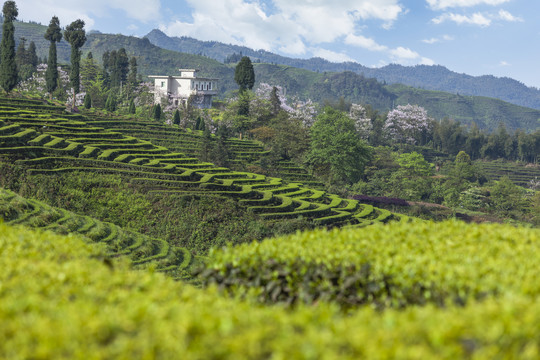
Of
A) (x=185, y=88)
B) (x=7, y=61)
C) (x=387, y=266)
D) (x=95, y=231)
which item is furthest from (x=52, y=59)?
(x=387, y=266)

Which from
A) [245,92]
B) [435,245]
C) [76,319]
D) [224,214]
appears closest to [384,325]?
[76,319]

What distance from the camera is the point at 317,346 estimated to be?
15.5ft

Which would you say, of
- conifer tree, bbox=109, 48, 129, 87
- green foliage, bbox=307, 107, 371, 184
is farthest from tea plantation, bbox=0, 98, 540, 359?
conifer tree, bbox=109, 48, 129, 87

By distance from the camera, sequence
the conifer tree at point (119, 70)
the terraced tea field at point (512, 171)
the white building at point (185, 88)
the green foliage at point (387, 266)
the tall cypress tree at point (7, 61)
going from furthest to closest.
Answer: the terraced tea field at point (512, 171), the white building at point (185, 88), the conifer tree at point (119, 70), the tall cypress tree at point (7, 61), the green foliage at point (387, 266)

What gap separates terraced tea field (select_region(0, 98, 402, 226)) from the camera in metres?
33.2

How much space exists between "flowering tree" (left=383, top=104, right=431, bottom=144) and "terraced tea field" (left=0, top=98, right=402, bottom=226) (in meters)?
74.2

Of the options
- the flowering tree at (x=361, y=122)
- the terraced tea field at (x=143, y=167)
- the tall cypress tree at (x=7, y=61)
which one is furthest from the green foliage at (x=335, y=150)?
the flowering tree at (x=361, y=122)

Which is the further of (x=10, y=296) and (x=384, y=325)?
(x=10, y=296)

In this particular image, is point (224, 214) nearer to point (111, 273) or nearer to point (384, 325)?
point (111, 273)

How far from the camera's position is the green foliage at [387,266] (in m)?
7.11

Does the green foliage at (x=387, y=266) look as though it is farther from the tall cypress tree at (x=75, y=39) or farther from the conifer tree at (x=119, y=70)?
the conifer tree at (x=119, y=70)

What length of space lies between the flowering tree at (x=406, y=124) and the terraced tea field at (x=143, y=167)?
74.2 metres

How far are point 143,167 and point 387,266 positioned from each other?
97.8 feet

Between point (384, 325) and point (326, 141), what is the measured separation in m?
55.0
